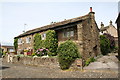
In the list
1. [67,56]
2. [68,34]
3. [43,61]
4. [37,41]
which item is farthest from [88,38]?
[37,41]

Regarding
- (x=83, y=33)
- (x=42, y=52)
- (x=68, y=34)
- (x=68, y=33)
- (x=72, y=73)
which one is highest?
(x=68, y=33)

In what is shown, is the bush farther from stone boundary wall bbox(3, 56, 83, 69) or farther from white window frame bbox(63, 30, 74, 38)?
white window frame bbox(63, 30, 74, 38)

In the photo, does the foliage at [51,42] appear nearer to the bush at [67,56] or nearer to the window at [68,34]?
the window at [68,34]

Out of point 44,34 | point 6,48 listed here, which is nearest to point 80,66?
point 44,34

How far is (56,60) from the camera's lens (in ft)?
52.6

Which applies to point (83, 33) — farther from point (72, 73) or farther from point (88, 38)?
point (72, 73)

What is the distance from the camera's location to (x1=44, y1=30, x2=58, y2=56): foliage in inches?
803

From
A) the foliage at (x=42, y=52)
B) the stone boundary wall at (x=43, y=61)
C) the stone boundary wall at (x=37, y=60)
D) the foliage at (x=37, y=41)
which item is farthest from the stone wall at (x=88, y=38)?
the foliage at (x=37, y=41)

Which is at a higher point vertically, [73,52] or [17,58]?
[73,52]

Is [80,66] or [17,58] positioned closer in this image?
[80,66]

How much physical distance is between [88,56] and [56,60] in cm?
515

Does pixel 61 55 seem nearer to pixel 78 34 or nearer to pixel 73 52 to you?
pixel 73 52

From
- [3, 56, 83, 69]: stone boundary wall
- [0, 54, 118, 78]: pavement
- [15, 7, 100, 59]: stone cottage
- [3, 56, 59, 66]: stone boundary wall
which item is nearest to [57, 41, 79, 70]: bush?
[3, 56, 83, 69]: stone boundary wall

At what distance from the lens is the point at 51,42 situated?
20547 millimetres
